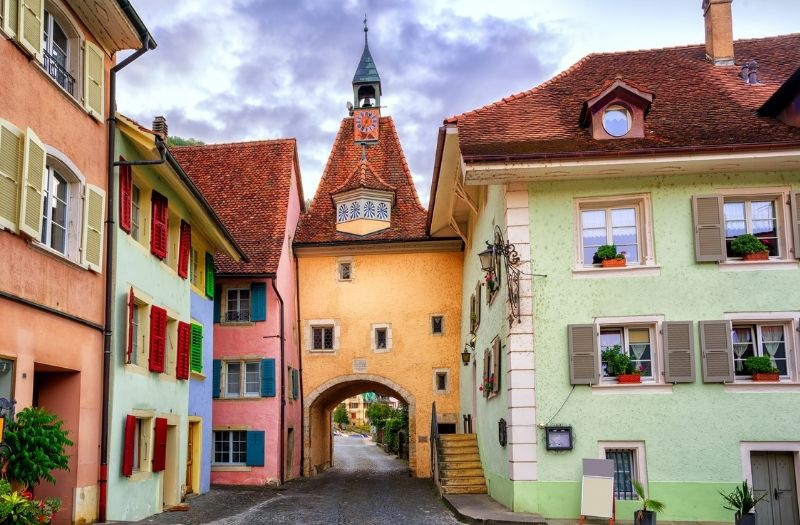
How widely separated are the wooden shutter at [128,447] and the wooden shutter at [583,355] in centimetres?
726

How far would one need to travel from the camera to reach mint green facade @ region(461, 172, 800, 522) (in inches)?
594

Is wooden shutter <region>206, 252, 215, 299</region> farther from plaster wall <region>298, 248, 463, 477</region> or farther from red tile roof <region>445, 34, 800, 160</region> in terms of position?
red tile roof <region>445, 34, 800, 160</region>

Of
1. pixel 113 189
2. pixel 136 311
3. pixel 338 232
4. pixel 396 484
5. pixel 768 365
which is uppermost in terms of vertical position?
pixel 338 232

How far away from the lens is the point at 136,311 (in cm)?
1574

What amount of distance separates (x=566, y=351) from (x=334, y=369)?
14350 millimetres

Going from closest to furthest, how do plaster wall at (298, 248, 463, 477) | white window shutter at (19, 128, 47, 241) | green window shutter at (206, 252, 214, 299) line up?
white window shutter at (19, 128, 47, 241)
green window shutter at (206, 252, 214, 299)
plaster wall at (298, 248, 463, 477)

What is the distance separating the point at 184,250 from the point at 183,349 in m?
2.00

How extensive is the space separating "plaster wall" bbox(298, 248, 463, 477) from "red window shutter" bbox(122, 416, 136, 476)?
14.6m

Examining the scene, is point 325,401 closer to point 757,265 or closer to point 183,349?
point 183,349

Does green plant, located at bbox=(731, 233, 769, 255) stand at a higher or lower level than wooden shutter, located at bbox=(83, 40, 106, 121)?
lower

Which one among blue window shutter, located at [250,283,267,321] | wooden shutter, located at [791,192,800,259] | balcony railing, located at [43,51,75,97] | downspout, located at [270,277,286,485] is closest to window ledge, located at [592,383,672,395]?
wooden shutter, located at [791,192,800,259]

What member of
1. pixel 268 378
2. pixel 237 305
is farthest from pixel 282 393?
pixel 237 305


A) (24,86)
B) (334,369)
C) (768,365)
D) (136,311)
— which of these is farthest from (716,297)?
(334,369)

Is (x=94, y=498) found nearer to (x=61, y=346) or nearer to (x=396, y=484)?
(x=61, y=346)
